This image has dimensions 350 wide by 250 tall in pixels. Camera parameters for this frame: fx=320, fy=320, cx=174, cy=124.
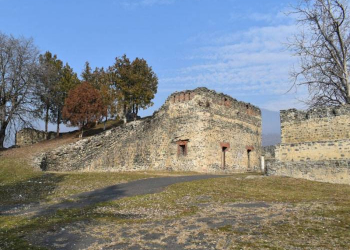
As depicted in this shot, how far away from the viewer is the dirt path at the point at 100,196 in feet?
35.2

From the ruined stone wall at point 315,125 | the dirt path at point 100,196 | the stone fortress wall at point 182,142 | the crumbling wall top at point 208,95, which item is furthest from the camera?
the crumbling wall top at point 208,95

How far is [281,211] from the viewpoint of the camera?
30.6 feet

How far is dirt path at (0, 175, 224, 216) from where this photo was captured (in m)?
10.7

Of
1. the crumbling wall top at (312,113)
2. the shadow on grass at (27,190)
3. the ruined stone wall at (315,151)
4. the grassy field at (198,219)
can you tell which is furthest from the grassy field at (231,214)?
the crumbling wall top at (312,113)

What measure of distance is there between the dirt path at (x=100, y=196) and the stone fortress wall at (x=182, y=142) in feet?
24.7

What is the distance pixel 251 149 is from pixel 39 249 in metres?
24.3

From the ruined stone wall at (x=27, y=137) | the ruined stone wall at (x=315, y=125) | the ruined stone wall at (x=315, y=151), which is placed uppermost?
the ruined stone wall at (x=27, y=137)

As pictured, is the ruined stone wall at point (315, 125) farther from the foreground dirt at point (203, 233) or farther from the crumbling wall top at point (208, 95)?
the foreground dirt at point (203, 233)

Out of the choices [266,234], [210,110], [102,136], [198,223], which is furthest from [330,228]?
[102,136]

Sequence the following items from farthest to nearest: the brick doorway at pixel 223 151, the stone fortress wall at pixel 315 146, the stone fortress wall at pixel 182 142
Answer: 1. the brick doorway at pixel 223 151
2. the stone fortress wall at pixel 182 142
3. the stone fortress wall at pixel 315 146

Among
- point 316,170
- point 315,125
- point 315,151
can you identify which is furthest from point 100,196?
point 315,125

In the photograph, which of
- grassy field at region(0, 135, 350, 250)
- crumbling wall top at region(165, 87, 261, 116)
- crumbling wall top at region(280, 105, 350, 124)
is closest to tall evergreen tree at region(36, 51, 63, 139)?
crumbling wall top at region(165, 87, 261, 116)

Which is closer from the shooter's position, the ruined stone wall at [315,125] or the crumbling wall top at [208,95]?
the ruined stone wall at [315,125]

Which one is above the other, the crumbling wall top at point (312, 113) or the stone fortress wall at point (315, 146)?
the crumbling wall top at point (312, 113)
